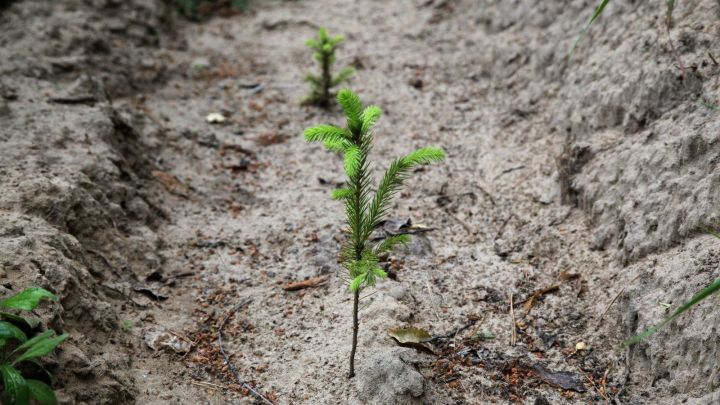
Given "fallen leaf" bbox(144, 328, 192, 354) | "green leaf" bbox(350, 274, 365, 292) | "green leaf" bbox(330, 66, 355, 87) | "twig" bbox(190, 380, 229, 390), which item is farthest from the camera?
"green leaf" bbox(330, 66, 355, 87)

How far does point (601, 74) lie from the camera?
183 inches

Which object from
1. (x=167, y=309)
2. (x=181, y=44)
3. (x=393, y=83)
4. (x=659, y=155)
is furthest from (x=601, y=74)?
(x=181, y=44)

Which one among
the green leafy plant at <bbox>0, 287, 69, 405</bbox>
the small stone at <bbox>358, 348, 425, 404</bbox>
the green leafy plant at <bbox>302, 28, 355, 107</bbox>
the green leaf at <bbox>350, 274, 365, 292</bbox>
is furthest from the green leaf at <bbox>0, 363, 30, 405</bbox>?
the green leafy plant at <bbox>302, 28, 355, 107</bbox>

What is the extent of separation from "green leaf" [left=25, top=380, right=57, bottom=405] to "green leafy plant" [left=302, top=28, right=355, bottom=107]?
4.19 meters

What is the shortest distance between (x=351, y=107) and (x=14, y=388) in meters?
1.95

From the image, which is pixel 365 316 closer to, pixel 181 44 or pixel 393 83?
pixel 393 83

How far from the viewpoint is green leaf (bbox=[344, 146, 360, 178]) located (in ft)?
8.59

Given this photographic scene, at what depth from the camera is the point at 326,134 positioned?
9.26 feet

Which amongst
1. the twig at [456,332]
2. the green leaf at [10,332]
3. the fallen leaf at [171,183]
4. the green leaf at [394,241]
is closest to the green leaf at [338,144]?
the green leaf at [394,241]

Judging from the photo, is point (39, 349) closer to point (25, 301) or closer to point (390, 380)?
point (25, 301)

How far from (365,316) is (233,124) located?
3.30 meters

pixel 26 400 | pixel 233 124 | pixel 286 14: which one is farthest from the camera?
pixel 286 14

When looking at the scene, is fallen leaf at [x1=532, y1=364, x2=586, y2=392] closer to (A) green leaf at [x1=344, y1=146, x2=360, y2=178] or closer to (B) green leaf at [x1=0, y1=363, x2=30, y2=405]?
(A) green leaf at [x1=344, y1=146, x2=360, y2=178]

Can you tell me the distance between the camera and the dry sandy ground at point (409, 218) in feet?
10.6
